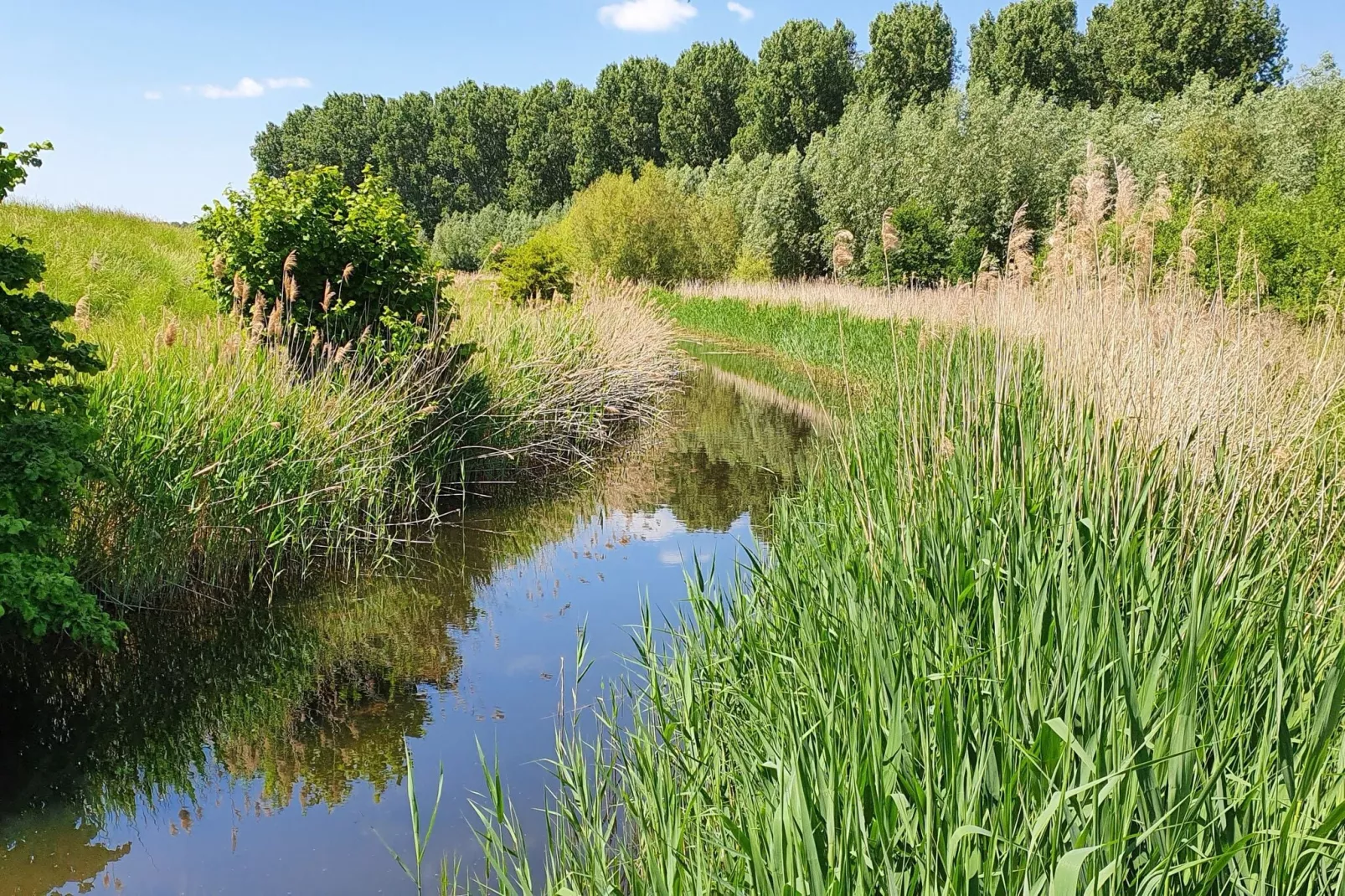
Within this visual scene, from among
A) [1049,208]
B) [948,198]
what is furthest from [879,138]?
[1049,208]

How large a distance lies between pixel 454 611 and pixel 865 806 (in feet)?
13.3

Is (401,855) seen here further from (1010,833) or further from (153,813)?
(1010,833)

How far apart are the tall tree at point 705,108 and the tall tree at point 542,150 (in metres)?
7.50

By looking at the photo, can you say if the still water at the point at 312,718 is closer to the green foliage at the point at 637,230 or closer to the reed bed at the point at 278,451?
the reed bed at the point at 278,451

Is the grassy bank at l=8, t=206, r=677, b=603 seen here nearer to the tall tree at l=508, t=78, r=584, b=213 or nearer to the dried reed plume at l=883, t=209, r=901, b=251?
the dried reed plume at l=883, t=209, r=901, b=251

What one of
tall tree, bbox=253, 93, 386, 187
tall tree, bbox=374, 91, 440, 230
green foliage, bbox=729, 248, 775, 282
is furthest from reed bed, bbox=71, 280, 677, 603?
tall tree, bbox=253, 93, 386, 187

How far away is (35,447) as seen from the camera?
382 centimetres

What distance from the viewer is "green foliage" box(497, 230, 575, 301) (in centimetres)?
1515

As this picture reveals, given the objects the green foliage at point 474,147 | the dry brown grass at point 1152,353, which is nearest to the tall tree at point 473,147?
the green foliage at point 474,147

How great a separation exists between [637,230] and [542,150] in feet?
123

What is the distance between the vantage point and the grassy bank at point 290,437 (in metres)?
5.09

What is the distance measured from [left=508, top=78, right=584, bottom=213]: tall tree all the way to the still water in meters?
61.1

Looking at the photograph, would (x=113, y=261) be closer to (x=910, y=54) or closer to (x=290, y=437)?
(x=290, y=437)

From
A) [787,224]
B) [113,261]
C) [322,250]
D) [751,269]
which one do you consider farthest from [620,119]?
[322,250]
